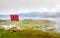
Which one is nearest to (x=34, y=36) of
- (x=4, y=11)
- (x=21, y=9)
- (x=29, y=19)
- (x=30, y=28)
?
(x=30, y=28)

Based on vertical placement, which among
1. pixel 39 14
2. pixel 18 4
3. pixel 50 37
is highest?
pixel 18 4

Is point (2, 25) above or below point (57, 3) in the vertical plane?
below

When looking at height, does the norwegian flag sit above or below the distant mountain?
below

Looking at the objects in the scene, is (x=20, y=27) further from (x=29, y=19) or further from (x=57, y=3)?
(x=57, y=3)

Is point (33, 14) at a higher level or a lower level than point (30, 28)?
higher

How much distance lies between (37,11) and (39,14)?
1.6 inches

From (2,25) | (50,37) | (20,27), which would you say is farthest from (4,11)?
(50,37)

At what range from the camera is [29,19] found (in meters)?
1.43

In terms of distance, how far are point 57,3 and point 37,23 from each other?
1.02 feet

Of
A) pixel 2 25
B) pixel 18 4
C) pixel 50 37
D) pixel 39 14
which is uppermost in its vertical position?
pixel 18 4

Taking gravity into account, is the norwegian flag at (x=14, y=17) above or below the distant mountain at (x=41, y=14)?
below

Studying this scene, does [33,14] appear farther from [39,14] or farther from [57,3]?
[57,3]

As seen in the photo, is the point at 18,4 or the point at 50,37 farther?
the point at 18,4

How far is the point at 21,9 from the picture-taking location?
145 cm
